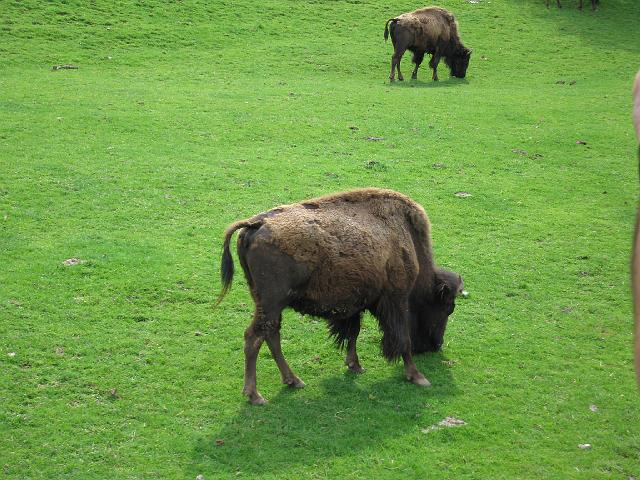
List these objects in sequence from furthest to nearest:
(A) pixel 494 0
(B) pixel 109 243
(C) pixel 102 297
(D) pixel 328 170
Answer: (A) pixel 494 0
(D) pixel 328 170
(B) pixel 109 243
(C) pixel 102 297

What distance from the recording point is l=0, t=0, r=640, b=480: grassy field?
7.08 m

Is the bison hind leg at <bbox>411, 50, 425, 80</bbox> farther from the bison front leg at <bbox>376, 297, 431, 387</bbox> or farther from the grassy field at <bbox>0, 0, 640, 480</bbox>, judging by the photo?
the bison front leg at <bbox>376, 297, 431, 387</bbox>

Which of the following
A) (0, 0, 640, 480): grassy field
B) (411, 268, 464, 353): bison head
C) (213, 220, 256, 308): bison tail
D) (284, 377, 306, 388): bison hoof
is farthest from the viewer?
(411, 268, 464, 353): bison head

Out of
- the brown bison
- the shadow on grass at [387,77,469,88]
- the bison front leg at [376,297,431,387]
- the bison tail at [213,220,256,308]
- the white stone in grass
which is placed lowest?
the white stone in grass

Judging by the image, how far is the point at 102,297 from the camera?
9.62 meters

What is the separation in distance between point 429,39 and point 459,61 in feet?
3.97

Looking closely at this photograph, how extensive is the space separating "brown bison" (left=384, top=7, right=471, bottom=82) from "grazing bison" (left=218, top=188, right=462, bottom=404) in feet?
46.8

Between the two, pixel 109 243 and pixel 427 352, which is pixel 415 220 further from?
pixel 109 243

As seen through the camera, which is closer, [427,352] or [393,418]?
[393,418]

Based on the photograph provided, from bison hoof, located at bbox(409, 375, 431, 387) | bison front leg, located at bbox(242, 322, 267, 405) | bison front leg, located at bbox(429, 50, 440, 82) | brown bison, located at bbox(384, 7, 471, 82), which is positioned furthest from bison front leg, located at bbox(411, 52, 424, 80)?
bison front leg, located at bbox(242, 322, 267, 405)

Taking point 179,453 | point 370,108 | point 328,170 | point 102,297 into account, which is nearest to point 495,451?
point 179,453

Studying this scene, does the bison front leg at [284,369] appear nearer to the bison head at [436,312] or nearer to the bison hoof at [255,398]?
the bison hoof at [255,398]

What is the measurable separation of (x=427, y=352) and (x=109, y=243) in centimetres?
511

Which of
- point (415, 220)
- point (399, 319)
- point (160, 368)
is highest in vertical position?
point (415, 220)
